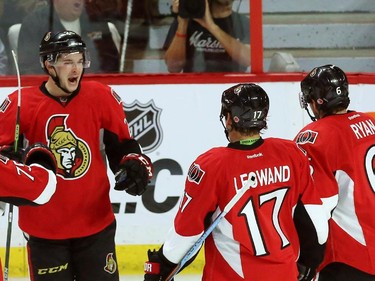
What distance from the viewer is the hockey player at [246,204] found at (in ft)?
9.11

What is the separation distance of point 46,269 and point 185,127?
1.58 meters

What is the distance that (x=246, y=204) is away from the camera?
9.11ft

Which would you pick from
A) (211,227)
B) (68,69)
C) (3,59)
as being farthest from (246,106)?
(3,59)

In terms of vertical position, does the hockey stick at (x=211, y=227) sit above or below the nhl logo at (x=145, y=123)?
below

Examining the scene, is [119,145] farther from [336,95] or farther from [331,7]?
[331,7]

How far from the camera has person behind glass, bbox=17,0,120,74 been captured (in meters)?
4.86

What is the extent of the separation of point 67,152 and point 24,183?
768mm

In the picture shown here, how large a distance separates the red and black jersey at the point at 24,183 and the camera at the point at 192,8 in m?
2.36

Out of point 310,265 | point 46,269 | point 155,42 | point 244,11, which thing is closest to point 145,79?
point 155,42

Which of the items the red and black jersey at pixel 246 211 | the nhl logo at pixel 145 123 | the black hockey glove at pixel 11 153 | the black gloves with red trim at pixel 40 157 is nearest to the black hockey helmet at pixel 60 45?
the black hockey glove at pixel 11 153

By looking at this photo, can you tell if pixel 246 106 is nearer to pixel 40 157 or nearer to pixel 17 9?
pixel 40 157

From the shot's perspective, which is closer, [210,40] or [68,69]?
[68,69]

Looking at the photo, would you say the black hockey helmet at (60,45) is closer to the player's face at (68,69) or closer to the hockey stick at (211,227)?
the player's face at (68,69)

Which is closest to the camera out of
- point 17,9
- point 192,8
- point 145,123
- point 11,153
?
point 11,153
